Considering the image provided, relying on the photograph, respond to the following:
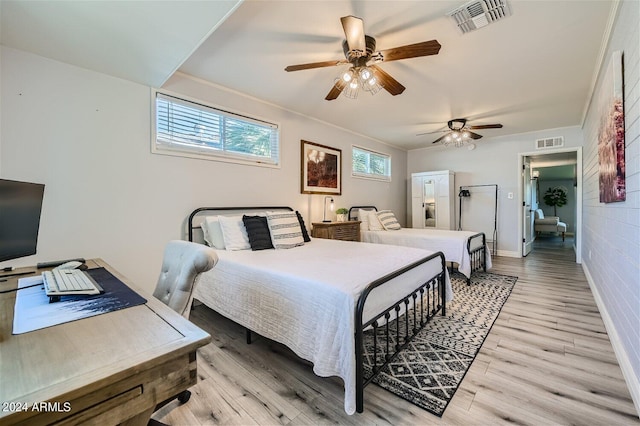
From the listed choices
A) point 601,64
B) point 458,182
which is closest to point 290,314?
point 601,64

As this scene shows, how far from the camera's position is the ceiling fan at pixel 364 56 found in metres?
2.03

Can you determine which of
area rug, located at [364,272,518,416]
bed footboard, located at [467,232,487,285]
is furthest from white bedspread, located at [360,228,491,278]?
area rug, located at [364,272,518,416]

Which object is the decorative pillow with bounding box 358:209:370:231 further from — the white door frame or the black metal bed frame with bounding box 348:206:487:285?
the white door frame

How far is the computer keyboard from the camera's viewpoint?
1.19m

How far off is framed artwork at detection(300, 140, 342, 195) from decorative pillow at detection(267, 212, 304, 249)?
→ 1.10m

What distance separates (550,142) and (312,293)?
246 inches

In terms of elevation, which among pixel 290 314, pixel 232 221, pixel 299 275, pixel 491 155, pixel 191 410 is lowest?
pixel 191 410

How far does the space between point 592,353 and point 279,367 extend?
2.45 metres

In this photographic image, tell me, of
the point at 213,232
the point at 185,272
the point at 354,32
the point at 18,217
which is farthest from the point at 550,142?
the point at 18,217

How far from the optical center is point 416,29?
2301 mm

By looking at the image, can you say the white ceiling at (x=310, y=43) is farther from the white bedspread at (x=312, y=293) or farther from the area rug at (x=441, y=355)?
the area rug at (x=441, y=355)

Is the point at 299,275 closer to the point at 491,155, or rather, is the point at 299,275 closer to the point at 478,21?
the point at 478,21

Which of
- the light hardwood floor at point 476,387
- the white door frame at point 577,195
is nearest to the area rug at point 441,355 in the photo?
the light hardwood floor at point 476,387

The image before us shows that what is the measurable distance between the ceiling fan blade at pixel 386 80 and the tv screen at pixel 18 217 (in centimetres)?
252
